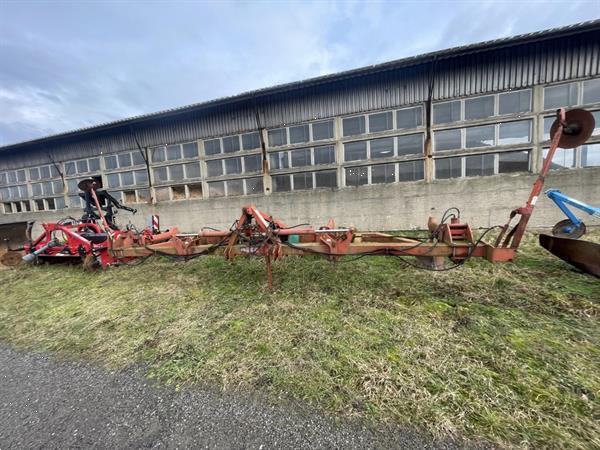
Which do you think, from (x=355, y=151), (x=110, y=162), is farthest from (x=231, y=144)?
(x=110, y=162)

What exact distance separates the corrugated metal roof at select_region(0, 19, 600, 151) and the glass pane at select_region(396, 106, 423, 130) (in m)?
0.79

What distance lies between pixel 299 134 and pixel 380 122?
3.04 metres

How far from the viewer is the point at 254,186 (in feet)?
33.5

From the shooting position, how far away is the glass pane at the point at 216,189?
1066cm

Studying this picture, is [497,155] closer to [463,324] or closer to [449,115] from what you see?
[449,115]


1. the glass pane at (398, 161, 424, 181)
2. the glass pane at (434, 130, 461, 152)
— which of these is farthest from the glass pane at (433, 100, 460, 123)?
the glass pane at (398, 161, 424, 181)

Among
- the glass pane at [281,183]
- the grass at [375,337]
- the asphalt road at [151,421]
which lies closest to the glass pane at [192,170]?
the glass pane at [281,183]

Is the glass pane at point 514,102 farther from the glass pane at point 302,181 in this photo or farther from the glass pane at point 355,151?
the glass pane at point 302,181

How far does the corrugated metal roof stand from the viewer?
679 centimetres

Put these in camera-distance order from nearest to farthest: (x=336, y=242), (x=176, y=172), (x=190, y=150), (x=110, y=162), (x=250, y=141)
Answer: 1. (x=336, y=242)
2. (x=250, y=141)
3. (x=190, y=150)
4. (x=176, y=172)
5. (x=110, y=162)

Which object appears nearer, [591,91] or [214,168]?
[591,91]

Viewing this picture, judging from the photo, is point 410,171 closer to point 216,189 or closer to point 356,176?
point 356,176

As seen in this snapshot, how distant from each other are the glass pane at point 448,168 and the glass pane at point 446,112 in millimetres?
1322

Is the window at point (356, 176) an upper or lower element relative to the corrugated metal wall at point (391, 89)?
lower
